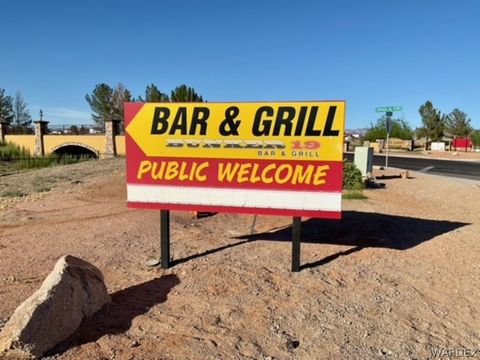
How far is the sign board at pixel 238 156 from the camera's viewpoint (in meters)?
5.21

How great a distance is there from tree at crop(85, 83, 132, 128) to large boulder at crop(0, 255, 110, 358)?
6895 cm

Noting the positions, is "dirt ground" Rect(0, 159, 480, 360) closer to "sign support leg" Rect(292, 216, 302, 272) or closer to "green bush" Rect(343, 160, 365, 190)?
"sign support leg" Rect(292, 216, 302, 272)

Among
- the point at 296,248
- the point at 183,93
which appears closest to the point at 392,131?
the point at 183,93

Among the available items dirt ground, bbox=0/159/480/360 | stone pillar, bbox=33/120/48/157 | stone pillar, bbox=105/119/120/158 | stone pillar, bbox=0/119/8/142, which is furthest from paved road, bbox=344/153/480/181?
stone pillar, bbox=0/119/8/142

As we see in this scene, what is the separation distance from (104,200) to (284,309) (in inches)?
284

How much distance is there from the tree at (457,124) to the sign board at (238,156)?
91924 mm

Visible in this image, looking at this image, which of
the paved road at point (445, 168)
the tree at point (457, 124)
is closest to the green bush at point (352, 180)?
the paved road at point (445, 168)

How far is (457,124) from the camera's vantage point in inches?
3398

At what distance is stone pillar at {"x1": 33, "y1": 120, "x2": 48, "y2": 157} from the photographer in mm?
43406

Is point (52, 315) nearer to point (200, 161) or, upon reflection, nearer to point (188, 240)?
point (200, 161)

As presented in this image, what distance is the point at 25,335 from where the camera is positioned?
125 inches

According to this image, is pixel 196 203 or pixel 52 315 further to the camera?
pixel 196 203

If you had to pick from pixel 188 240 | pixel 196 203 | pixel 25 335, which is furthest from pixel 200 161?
pixel 25 335

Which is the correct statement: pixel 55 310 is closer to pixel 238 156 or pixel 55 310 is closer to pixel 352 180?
pixel 238 156
